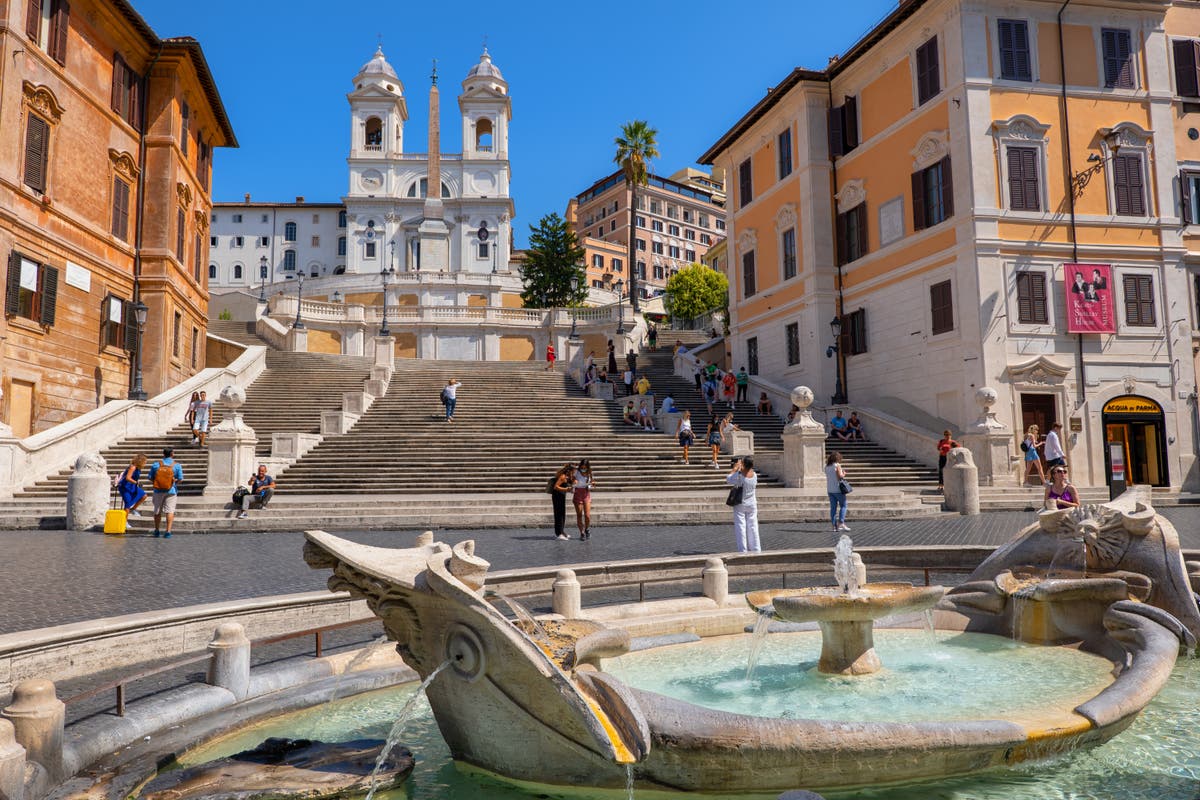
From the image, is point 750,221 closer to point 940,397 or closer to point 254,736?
point 940,397

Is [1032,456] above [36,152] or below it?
below

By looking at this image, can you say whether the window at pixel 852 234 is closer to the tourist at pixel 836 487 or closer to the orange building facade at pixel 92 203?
the tourist at pixel 836 487

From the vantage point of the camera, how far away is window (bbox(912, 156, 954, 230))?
23.9m

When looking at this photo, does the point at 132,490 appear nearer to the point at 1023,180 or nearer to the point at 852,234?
the point at 852,234

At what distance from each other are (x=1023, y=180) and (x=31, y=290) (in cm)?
2706

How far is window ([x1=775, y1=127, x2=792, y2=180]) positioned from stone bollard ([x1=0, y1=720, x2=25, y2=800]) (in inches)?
1185

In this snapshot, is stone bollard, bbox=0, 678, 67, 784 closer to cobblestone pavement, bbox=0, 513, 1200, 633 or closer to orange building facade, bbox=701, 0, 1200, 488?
cobblestone pavement, bbox=0, 513, 1200, 633

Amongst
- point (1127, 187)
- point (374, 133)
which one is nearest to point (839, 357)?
point (1127, 187)

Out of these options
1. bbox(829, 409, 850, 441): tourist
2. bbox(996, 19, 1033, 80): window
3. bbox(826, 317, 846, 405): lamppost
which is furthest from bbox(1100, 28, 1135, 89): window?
bbox(829, 409, 850, 441): tourist

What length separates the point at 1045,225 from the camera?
23.2 meters

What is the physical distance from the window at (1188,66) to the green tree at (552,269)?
4055cm

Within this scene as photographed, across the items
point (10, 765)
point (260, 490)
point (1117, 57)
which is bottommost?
point (10, 765)

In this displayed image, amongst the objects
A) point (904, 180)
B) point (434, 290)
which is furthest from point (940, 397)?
point (434, 290)

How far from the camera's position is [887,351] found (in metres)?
26.1
